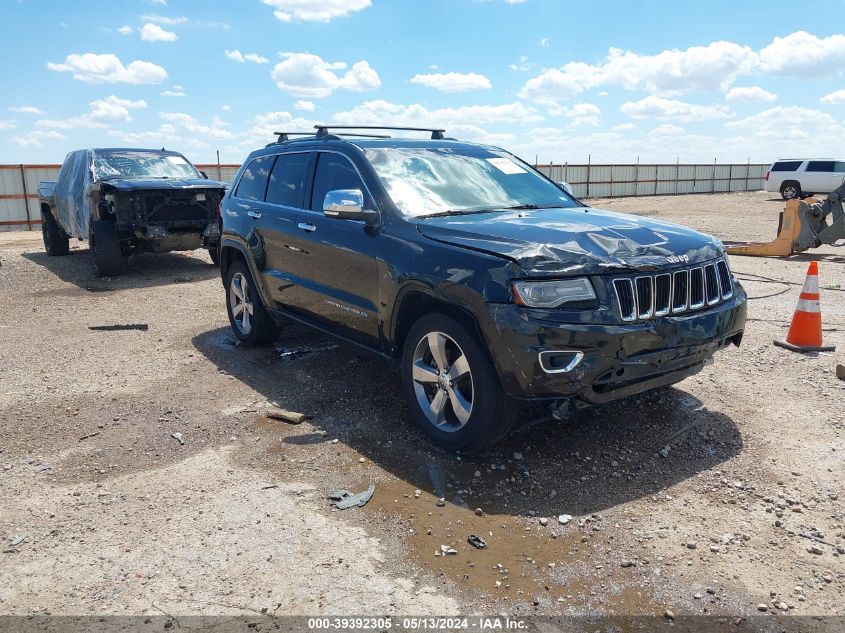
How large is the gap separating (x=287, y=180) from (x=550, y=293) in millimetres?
3012

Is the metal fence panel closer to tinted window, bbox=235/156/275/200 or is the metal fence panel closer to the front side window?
the front side window

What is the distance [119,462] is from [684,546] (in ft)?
10.6

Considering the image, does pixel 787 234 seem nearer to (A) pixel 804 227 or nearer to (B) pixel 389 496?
(A) pixel 804 227

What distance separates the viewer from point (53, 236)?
534 inches

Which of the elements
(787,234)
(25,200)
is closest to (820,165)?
(787,234)

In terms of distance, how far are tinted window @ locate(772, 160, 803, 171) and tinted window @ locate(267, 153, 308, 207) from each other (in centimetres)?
2931

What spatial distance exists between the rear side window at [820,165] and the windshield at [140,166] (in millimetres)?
26286

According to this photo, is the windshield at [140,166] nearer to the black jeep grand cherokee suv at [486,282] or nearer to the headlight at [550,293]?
the black jeep grand cherokee suv at [486,282]

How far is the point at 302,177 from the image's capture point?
18.2 feet

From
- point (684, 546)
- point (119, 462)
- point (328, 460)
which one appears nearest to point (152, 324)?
point (119, 462)

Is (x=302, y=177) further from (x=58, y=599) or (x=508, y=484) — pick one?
(x=58, y=599)

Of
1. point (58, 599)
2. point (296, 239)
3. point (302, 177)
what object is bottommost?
point (58, 599)

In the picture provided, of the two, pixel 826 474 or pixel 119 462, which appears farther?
pixel 119 462

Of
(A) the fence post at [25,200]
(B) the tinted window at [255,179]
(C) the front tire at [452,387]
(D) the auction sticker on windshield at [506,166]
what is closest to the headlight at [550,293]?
(C) the front tire at [452,387]
